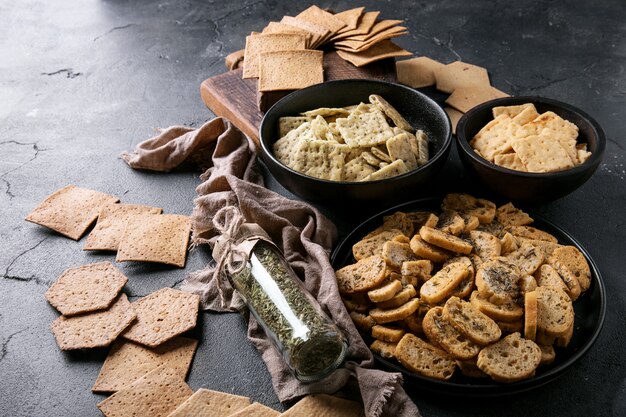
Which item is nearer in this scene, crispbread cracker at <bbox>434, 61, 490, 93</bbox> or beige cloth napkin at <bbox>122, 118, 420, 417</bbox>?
beige cloth napkin at <bbox>122, 118, 420, 417</bbox>

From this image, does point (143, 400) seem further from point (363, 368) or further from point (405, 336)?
point (405, 336)

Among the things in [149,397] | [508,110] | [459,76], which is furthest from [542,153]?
[149,397]

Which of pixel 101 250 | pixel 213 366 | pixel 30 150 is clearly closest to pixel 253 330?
pixel 213 366

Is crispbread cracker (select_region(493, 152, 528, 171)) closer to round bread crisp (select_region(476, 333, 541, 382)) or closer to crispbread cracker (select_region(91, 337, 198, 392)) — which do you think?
round bread crisp (select_region(476, 333, 541, 382))

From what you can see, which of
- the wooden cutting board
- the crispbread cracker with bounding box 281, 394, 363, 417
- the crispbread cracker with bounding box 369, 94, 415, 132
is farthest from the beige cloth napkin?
the crispbread cracker with bounding box 369, 94, 415, 132

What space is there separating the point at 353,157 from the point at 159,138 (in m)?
0.93

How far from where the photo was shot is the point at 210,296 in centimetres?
205

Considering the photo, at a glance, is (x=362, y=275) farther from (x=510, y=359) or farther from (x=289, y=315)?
(x=510, y=359)

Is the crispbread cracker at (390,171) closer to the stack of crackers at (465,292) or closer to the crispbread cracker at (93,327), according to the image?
the stack of crackers at (465,292)

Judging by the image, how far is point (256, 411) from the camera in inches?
65.5

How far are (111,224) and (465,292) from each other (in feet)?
4.32

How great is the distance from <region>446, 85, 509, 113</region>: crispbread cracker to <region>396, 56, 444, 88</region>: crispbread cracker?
168 millimetres

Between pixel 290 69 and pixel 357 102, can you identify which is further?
pixel 290 69

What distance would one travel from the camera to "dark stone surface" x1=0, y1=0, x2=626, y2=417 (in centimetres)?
182
